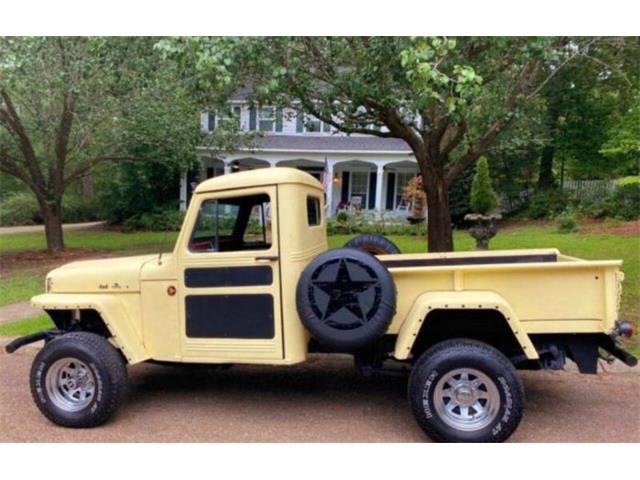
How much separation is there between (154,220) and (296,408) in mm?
22507

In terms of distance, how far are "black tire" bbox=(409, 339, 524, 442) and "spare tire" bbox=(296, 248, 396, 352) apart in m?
0.49

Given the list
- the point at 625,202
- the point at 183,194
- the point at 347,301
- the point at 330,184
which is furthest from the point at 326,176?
the point at 347,301

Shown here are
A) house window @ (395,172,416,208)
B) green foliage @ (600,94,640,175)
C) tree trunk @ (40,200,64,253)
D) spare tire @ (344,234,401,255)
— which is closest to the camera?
spare tire @ (344,234,401,255)

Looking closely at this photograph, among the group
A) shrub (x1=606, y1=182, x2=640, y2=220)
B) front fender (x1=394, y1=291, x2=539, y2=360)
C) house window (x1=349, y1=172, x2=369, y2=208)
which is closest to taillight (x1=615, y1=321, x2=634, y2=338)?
front fender (x1=394, y1=291, x2=539, y2=360)

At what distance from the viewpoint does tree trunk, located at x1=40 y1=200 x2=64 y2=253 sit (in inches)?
640

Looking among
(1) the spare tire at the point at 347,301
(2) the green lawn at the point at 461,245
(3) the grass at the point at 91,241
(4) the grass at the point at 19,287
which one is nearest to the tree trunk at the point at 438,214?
(2) the green lawn at the point at 461,245

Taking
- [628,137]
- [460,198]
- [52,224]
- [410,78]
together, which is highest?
[628,137]

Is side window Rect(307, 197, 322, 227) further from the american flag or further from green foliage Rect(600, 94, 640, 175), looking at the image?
the american flag

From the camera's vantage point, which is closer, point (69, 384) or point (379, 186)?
point (69, 384)

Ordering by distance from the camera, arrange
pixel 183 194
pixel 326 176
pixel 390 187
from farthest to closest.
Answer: pixel 390 187 → pixel 183 194 → pixel 326 176

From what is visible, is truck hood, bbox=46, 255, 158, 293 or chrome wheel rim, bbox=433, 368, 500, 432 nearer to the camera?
chrome wheel rim, bbox=433, 368, 500, 432

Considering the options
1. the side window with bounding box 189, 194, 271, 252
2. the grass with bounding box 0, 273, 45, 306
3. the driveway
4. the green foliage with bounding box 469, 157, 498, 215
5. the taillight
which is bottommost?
the driveway

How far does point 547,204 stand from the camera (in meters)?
23.8

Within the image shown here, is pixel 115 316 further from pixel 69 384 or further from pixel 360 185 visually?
pixel 360 185
